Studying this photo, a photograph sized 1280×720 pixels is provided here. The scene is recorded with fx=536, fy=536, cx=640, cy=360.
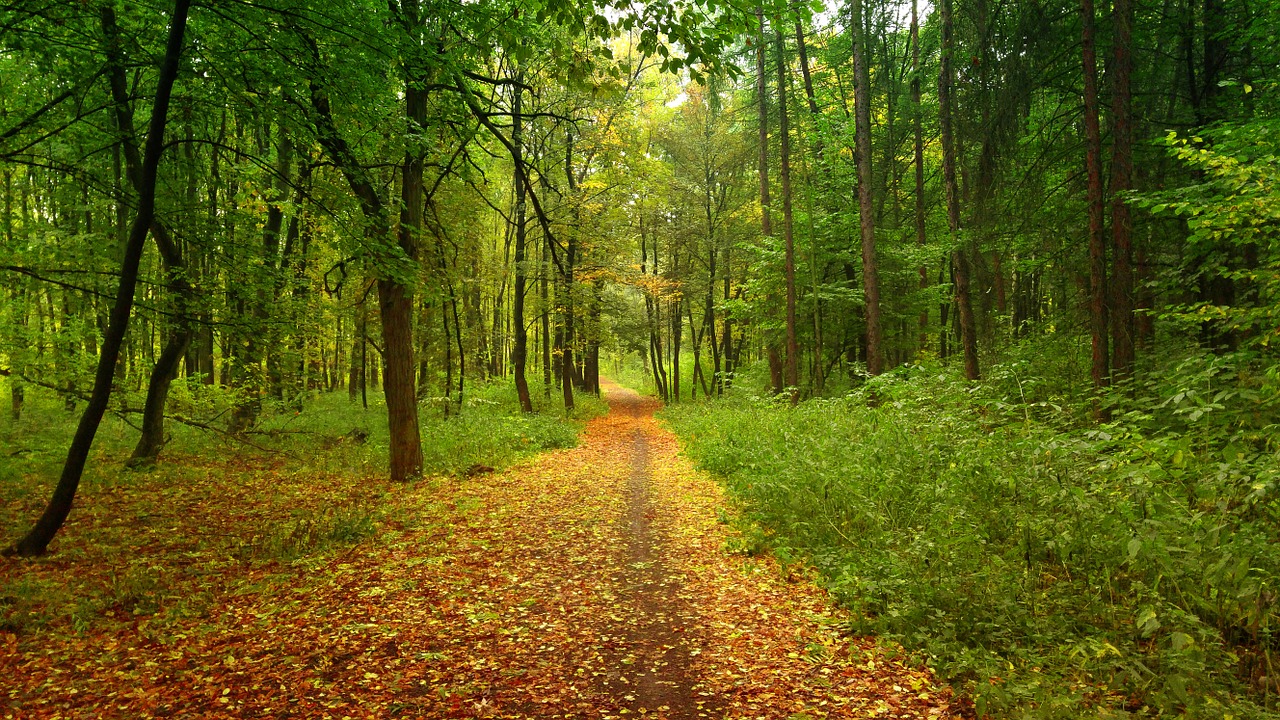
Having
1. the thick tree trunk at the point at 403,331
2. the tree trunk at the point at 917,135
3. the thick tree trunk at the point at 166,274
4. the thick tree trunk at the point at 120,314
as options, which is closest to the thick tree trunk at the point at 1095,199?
the tree trunk at the point at 917,135

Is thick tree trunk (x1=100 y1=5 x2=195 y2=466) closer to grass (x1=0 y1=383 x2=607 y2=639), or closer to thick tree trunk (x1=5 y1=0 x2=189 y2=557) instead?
grass (x1=0 y1=383 x2=607 y2=639)

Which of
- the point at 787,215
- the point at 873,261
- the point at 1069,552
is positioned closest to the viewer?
the point at 1069,552

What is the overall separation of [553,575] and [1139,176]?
11726 millimetres

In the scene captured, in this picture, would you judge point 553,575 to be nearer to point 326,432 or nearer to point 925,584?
point 925,584

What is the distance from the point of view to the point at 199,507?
8.05m

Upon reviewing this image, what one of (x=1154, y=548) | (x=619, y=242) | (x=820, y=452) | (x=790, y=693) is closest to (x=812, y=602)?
(x=790, y=693)

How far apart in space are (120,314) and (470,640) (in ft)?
16.1

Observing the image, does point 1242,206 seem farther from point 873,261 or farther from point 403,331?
point 403,331

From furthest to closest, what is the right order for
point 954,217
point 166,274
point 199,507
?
point 954,217 < point 166,274 < point 199,507

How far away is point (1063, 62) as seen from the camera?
9461 mm

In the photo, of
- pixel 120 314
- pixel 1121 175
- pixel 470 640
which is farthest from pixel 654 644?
pixel 1121 175

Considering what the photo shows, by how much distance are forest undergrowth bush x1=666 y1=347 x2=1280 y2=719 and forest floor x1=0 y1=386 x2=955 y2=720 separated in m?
0.55

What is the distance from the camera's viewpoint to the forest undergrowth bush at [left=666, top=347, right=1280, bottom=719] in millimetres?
3223

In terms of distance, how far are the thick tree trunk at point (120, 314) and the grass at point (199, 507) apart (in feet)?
1.08
